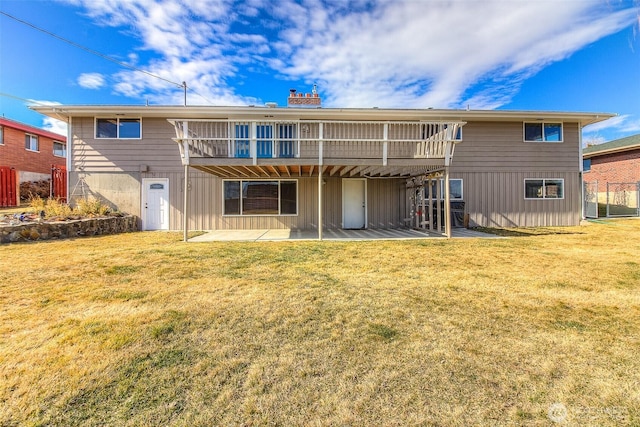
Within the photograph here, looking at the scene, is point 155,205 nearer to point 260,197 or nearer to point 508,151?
point 260,197

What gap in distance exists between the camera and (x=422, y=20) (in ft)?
30.2

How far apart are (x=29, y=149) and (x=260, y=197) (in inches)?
636

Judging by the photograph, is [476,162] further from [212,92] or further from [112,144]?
[212,92]

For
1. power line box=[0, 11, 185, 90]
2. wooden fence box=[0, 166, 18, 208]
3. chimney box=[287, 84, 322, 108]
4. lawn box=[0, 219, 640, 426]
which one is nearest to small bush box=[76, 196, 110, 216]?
lawn box=[0, 219, 640, 426]

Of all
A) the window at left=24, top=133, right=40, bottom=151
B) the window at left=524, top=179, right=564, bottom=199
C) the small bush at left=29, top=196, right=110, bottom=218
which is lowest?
the small bush at left=29, top=196, right=110, bottom=218

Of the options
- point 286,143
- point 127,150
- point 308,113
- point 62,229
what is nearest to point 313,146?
point 286,143

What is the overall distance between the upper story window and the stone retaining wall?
2.91m

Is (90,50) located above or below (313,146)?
above

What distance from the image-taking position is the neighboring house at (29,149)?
15.0m

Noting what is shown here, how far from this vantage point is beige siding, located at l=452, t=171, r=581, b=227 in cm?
1049

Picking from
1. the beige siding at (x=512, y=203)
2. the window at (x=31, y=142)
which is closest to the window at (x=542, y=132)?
the beige siding at (x=512, y=203)

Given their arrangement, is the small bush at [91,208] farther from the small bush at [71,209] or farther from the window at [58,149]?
the window at [58,149]

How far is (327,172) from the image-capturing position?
9953mm

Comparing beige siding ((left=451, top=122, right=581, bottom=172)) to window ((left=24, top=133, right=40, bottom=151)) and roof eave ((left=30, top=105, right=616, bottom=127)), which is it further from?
window ((left=24, top=133, right=40, bottom=151))
